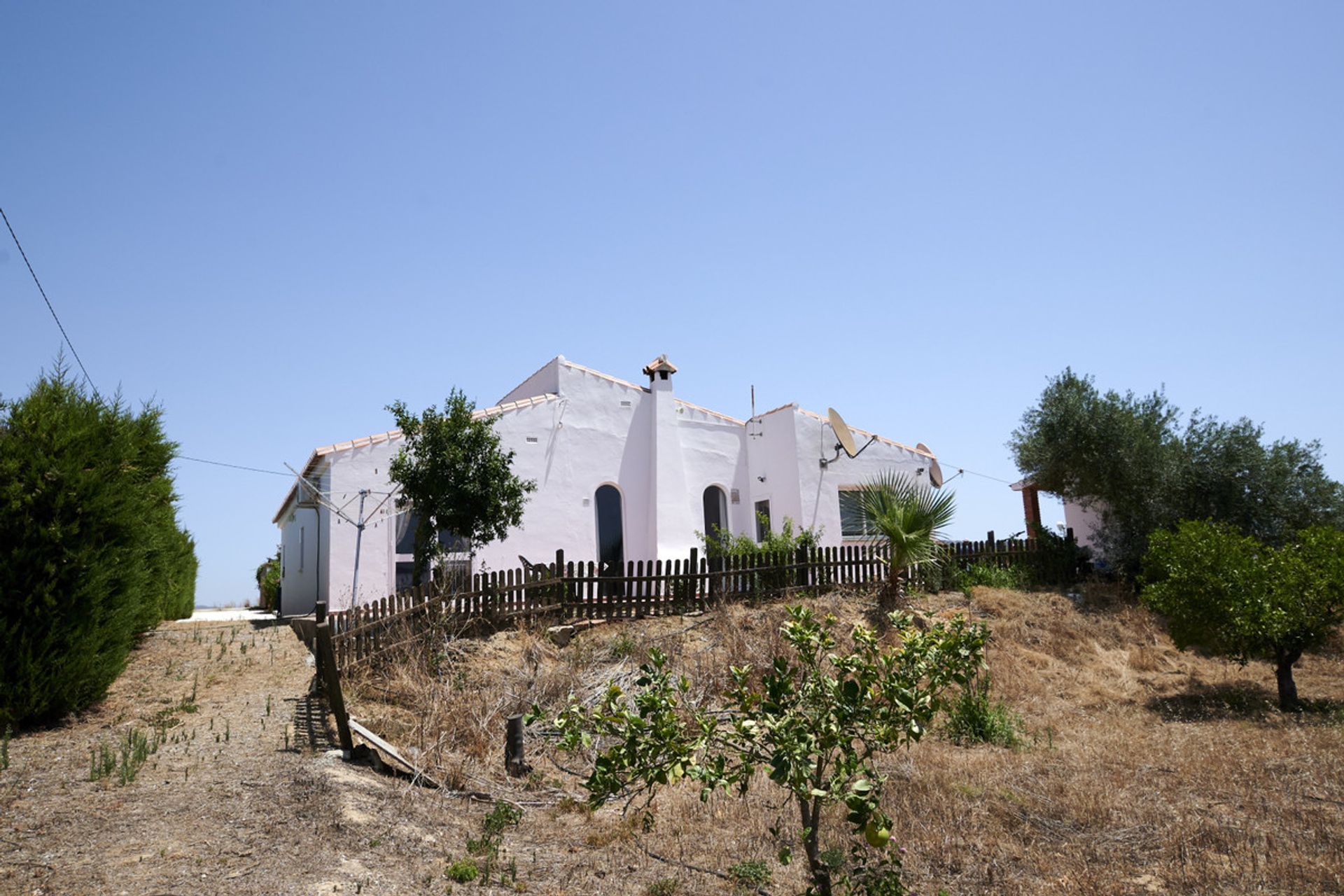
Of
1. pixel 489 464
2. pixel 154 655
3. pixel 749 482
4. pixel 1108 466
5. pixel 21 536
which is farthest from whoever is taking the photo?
pixel 749 482

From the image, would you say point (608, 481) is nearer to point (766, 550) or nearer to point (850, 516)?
point (766, 550)

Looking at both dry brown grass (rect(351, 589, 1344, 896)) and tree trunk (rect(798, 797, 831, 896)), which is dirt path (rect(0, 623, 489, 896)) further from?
tree trunk (rect(798, 797, 831, 896))

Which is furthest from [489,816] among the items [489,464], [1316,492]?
[1316,492]

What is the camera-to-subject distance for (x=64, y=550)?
27.4 ft

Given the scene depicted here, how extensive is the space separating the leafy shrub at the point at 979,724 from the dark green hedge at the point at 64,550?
9.22 metres

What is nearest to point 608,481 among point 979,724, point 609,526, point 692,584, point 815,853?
point 609,526

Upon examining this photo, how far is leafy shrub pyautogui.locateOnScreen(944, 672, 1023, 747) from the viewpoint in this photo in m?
9.48

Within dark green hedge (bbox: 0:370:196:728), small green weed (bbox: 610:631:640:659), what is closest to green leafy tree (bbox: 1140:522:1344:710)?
small green weed (bbox: 610:631:640:659)

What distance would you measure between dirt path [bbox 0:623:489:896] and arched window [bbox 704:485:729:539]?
39.3 feet

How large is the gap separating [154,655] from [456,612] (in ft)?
15.1

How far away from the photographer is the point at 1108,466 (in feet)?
57.8

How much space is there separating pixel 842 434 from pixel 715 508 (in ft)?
11.9

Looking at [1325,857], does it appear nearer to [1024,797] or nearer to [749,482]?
[1024,797]

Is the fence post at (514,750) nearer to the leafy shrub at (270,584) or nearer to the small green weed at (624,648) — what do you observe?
the small green weed at (624,648)
